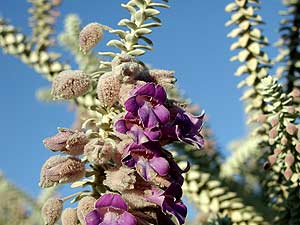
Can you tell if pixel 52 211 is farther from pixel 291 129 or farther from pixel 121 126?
pixel 291 129

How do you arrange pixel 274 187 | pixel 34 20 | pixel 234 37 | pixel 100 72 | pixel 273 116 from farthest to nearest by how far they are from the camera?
pixel 34 20 < pixel 234 37 < pixel 274 187 < pixel 273 116 < pixel 100 72

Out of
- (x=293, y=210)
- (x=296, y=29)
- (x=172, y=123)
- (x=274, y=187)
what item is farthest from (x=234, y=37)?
(x=172, y=123)

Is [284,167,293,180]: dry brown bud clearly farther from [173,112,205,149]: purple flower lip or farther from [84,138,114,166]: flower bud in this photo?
[84,138,114,166]: flower bud

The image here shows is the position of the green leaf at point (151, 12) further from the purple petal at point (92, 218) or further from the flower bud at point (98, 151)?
the purple petal at point (92, 218)

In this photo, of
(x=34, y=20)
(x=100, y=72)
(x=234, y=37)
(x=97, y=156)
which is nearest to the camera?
(x=97, y=156)

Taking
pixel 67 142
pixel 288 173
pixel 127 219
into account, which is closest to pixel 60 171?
pixel 67 142

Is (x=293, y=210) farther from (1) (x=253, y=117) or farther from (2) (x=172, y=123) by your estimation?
(2) (x=172, y=123)

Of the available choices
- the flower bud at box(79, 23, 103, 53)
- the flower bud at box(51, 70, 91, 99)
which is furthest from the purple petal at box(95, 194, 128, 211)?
the flower bud at box(79, 23, 103, 53)
